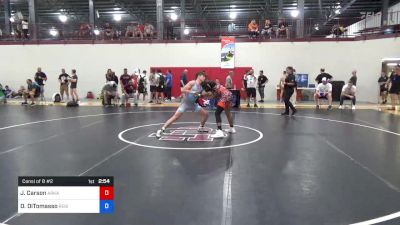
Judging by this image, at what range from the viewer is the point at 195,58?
66.8 ft

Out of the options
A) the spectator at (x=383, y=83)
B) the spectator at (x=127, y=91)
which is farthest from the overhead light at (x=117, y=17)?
the spectator at (x=383, y=83)

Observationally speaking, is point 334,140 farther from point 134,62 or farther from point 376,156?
point 134,62

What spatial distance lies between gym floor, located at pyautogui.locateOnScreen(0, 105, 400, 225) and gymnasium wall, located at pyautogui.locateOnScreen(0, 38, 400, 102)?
9.19 metres

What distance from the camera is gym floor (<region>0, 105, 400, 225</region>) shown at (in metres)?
3.94

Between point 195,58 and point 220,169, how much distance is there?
1522cm

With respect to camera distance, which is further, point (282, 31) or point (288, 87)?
point (282, 31)

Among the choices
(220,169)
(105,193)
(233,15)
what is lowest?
(220,169)

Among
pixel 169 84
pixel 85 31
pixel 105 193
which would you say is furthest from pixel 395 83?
pixel 85 31

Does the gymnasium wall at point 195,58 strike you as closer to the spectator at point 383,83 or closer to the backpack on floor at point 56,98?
the spectator at point 383,83

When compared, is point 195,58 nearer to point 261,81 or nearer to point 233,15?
point 261,81

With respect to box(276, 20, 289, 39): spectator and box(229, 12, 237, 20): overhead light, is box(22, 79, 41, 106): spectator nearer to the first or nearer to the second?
box(276, 20, 289, 39): spectator
